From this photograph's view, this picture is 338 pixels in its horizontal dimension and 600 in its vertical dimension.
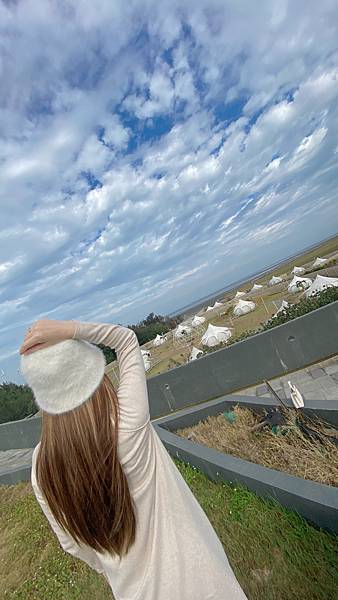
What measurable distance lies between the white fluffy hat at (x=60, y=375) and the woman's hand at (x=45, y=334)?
15mm

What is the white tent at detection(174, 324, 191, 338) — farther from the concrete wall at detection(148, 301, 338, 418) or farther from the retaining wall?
the retaining wall

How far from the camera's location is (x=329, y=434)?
330cm

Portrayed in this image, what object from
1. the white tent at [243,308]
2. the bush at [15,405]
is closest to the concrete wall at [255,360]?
the bush at [15,405]

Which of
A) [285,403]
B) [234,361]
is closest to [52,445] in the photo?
[285,403]

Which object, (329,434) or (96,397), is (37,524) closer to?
(329,434)

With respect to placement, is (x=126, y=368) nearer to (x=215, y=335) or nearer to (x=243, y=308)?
(x=215, y=335)

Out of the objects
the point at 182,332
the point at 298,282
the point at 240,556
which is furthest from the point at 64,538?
the point at 182,332

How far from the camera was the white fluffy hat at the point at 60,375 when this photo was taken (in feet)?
3.54

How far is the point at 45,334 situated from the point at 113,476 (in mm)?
518

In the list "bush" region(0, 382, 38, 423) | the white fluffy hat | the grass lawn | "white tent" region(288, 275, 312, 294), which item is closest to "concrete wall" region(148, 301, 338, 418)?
the grass lawn

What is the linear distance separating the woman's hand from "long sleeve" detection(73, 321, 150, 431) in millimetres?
34

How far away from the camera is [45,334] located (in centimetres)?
108

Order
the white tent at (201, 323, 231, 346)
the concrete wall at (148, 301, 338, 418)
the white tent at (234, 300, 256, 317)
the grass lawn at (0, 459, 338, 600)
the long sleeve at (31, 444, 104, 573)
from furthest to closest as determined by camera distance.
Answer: the white tent at (234, 300, 256, 317), the white tent at (201, 323, 231, 346), the concrete wall at (148, 301, 338, 418), the grass lawn at (0, 459, 338, 600), the long sleeve at (31, 444, 104, 573)

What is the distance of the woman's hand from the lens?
107cm
